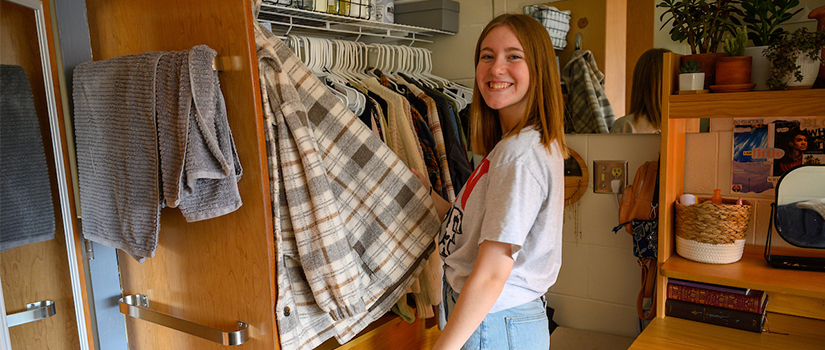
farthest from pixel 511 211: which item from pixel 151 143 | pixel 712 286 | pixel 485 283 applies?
pixel 712 286

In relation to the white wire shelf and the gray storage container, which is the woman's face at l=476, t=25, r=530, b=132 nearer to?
the white wire shelf

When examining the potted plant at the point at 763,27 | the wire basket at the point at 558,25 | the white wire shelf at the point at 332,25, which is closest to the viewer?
the potted plant at the point at 763,27

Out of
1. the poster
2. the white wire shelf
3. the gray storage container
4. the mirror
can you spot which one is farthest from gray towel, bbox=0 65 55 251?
the poster

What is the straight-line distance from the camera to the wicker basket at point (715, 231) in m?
1.57

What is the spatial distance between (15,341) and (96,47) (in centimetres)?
73

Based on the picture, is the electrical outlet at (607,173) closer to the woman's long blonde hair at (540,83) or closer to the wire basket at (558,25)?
the wire basket at (558,25)

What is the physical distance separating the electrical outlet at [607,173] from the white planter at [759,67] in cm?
48

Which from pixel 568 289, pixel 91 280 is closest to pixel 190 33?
pixel 91 280

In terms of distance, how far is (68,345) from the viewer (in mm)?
1284

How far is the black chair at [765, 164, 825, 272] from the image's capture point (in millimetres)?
1556

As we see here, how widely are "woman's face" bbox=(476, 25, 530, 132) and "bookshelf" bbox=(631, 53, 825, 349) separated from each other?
0.63 metres

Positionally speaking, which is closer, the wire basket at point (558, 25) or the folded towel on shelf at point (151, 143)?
the folded towel on shelf at point (151, 143)

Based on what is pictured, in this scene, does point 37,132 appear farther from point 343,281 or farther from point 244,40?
point 343,281

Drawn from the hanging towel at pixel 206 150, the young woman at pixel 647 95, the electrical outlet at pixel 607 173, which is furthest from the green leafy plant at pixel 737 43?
the hanging towel at pixel 206 150
